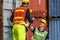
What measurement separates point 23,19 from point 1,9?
760mm

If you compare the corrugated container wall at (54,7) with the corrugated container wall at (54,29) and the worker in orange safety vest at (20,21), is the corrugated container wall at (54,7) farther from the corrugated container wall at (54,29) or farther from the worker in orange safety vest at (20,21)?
the worker in orange safety vest at (20,21)

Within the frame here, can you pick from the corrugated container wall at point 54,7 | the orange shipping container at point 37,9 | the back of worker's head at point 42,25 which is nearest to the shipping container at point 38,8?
the orange shipping container at point 37,9

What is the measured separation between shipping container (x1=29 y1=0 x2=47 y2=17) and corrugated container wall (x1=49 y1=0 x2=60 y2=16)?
0.27m

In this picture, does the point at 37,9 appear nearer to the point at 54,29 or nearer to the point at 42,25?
the point at 54,29

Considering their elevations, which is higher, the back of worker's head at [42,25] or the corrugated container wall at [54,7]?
the corrugated container wall at [54,7]

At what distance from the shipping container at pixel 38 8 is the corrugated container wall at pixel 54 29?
0.37 m

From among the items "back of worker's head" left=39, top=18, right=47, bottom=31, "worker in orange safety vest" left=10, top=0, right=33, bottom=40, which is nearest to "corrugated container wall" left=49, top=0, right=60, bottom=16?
"back of worker's head" left=39, top=18, right=47, bottom=31

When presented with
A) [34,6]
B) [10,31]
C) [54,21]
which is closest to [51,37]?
[54,21]

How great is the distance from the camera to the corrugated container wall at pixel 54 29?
30.6 ft

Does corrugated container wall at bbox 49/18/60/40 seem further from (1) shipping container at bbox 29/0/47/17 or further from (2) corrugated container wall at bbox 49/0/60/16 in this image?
(1) shipping container at bbox 29/0/47/17

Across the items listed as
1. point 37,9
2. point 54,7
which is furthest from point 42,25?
point 54,7

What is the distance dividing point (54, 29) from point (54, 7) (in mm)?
708

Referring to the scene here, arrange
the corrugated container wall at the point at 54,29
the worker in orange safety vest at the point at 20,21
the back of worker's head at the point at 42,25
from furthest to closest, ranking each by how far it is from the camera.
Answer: the corrugated container wall at the point at 54,29, the back of worker's head at the point at 42,25, the worker in orange safety vest at the point at 20,21

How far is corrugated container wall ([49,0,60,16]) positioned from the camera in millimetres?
9414
